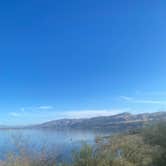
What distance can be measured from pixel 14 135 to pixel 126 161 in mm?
3478

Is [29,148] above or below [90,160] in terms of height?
above

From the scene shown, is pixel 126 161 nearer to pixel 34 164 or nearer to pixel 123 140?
pixel 123 140

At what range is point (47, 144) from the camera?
21.5 ft

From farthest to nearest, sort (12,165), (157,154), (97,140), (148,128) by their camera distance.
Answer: (148,128) < (157,154) < (97,140) < (12,165)

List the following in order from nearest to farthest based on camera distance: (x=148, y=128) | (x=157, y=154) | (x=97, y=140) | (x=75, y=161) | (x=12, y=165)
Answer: (x=12, y=165)
(x=75, y=161)
(x=97, y=140)
(x=157, y=154)
(x=148, y=128)

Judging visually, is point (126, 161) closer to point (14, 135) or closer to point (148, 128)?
point (14, 135)

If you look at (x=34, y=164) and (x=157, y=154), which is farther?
(x=157, y=154)

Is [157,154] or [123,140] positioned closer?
[123,140]

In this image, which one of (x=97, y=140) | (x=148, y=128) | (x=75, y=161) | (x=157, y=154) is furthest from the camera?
(x=148, y=128)

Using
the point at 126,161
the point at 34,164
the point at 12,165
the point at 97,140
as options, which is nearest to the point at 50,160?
the point at 34,164

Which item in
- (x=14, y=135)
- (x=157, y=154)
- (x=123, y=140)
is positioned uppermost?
(x=14, y=135)

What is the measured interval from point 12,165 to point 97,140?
2.59 m

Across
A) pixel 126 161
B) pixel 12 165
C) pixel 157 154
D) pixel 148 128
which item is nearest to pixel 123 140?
pixel 126 161

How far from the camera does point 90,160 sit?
5.82m
